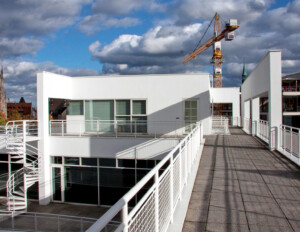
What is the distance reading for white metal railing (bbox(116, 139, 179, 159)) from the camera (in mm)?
12547

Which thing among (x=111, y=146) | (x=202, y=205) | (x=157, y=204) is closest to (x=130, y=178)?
(x=111, y=146)

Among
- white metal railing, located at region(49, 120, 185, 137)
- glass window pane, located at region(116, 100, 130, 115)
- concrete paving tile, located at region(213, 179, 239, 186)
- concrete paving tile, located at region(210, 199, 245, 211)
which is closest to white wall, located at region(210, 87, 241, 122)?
white metal railing, located at region(49, 120, 185, 137)

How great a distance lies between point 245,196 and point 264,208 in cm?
56

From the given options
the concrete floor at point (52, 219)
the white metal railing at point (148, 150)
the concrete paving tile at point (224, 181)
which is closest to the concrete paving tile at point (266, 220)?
the concrete paving tile at point (224, 181)

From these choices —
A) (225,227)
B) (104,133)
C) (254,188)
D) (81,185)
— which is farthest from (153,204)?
(81,185)

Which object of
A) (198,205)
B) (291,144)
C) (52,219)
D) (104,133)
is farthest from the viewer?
(104,133)

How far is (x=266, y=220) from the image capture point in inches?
146

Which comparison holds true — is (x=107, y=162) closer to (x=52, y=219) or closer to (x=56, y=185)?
(x=56, y=185)

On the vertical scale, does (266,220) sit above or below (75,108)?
below

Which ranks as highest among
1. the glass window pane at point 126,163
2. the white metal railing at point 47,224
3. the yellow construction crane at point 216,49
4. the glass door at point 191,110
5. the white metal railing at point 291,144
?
the yellow construction crane at point 216,49

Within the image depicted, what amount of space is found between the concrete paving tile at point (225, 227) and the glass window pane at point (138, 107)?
1169 centimetres

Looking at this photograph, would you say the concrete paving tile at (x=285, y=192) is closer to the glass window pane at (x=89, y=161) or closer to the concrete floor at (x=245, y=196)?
the concrete floor at (x=245, y=196)

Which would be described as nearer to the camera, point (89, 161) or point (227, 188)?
point (227, 188)

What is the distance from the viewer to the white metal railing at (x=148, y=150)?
494 inches
